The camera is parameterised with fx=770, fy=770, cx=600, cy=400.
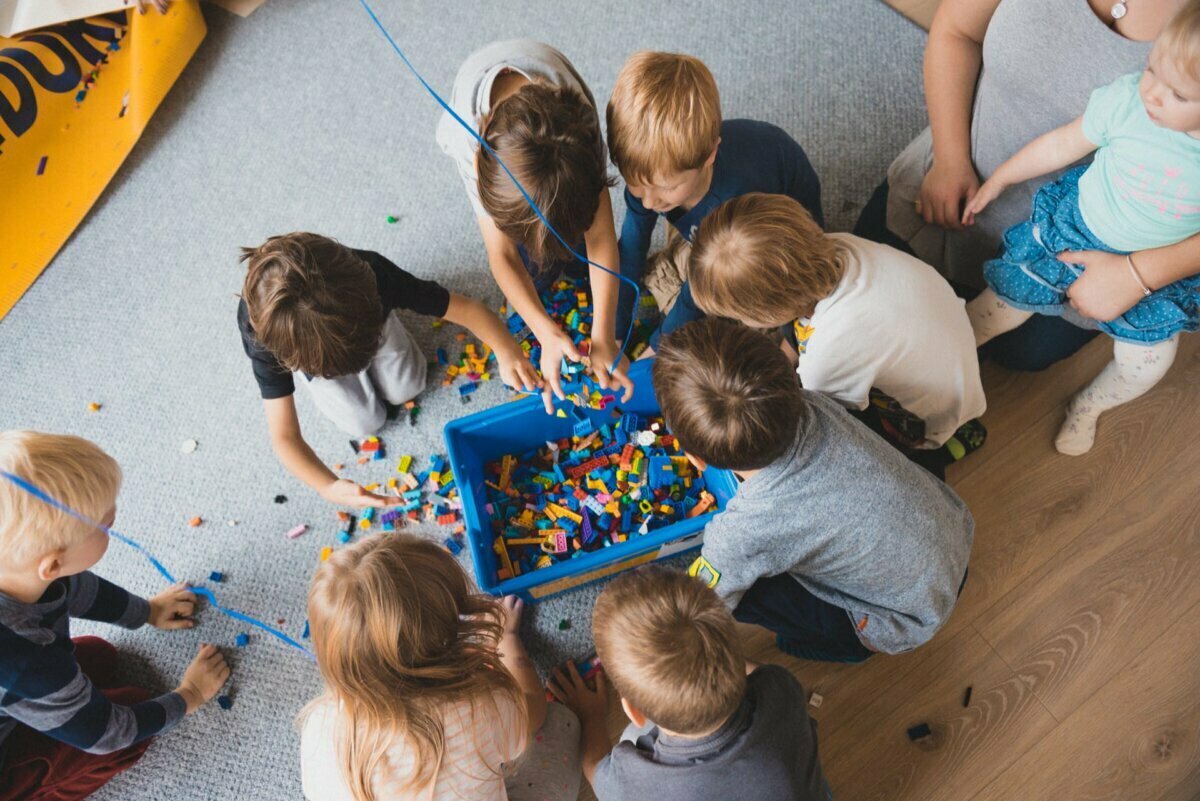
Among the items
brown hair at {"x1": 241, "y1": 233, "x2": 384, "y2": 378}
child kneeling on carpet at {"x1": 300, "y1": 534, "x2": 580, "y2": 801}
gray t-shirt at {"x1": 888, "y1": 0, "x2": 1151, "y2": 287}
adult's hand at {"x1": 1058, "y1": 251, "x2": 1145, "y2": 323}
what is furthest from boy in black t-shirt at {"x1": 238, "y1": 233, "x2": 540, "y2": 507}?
adult's hand at {"x1": 1058, "y1": 251, "x2": 1145, "y2": 323}

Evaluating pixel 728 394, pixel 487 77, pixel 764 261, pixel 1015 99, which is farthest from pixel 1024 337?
pixel 487 77

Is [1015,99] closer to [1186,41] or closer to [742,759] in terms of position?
[1186,41]

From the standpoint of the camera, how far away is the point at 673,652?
95 cm

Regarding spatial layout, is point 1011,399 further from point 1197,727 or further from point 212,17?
point 212,17

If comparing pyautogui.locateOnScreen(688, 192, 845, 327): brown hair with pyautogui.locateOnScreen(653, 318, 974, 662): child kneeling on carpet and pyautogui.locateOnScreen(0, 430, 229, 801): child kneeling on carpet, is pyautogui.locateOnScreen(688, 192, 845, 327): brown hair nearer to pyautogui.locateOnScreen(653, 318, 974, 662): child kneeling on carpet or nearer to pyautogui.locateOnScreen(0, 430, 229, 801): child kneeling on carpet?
pyautogui.locateOnScreen(653, 318, 974, 662): child kneeling on carpet

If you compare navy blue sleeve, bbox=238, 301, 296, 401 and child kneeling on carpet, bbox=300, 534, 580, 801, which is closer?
child kneeling on carpet, bbox=300, 534, 580, 801

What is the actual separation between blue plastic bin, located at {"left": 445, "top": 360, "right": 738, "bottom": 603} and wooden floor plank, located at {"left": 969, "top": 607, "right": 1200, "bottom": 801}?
0.71 metres

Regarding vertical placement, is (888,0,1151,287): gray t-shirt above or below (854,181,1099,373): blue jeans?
above

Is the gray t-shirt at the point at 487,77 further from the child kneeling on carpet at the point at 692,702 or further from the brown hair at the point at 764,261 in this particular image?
the child kneeling on carpet at the point at 692,702

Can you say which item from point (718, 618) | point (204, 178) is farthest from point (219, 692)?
point (204, 178)

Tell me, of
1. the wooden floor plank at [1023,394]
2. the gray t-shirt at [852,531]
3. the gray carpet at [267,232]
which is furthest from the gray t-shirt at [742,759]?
the wooden floor plank at [1023,394]

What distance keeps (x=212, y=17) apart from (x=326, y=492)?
1598 mm

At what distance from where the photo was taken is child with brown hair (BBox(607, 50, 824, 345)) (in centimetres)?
125

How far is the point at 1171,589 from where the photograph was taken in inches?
58.2
